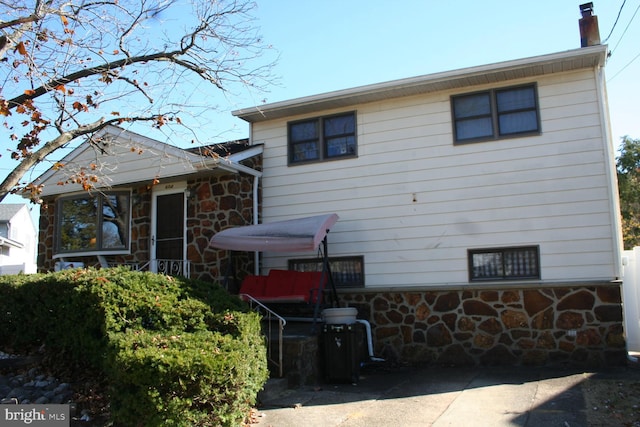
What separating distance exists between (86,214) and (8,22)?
7.29 meters

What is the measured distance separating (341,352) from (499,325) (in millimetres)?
3152

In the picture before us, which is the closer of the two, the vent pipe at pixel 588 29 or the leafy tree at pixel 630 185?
the vent pipe at pixel 588 29

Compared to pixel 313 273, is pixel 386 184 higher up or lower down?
higher up

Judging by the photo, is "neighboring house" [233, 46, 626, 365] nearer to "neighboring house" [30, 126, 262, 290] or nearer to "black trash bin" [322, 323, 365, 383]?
"neighboring house" [30, 126, 262, 290]

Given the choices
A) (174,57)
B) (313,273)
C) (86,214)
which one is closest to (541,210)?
(313,273)

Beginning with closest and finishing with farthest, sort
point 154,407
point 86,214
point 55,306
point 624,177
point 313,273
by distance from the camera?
point 154,407 → point 55,306 → point 313,273 → point 86,214 → point 624,177

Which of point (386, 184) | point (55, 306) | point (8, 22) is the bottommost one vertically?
point (55, 306)

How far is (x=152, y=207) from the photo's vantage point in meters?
12.8

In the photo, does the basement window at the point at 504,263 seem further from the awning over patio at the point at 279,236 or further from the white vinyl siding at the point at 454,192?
the awning over patio at the point at 279,236

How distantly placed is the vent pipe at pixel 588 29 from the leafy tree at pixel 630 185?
16625mm

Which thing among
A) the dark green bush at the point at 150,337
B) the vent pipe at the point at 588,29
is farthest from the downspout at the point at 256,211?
the vent pipe at the point at 588,29

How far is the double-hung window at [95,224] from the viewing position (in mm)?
12773

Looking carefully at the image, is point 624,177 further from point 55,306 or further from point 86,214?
point 55,306

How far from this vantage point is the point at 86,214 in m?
13.1
